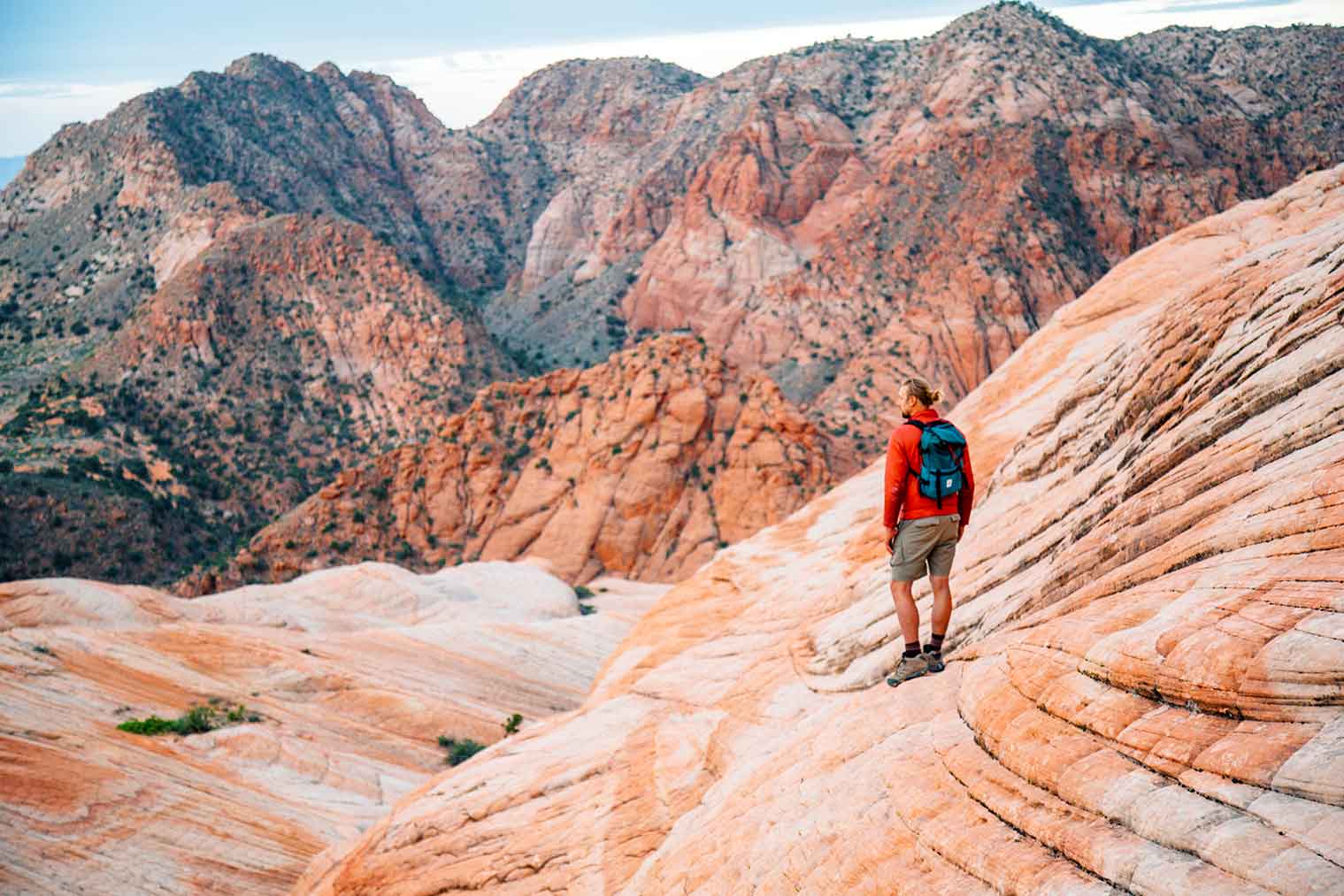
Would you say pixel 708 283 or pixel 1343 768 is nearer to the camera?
pixel 1343 768

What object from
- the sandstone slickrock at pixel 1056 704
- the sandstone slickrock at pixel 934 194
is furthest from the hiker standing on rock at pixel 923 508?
the sandstone slickrock at pixel 934 194

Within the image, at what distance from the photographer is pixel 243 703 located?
20.5 meters

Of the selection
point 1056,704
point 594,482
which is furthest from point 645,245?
point 1056,704

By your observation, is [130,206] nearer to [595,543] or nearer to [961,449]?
[595,543]

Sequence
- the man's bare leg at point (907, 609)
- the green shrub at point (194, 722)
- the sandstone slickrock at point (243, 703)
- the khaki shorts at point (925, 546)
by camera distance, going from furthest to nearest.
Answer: the green shrub at point (194, 722)
the sandstone slickrock at point (243, 703)
the man's bare leg at point (907, 609)
the khaki shorts at point (925, 546)

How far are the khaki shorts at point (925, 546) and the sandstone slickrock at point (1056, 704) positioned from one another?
75cm

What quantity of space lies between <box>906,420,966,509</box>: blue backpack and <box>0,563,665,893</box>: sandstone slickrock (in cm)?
1138

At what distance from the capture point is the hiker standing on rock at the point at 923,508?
8492 mm

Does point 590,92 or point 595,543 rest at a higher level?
point 590,92

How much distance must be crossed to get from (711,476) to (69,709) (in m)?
36.0

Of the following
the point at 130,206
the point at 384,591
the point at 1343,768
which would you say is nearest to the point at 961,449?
the point at 1343,768

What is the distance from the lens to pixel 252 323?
74.1 metres

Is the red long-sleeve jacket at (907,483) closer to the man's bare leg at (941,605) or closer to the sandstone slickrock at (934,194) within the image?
the man's bare leg at (941,605)

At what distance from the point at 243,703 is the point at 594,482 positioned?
31653mm
